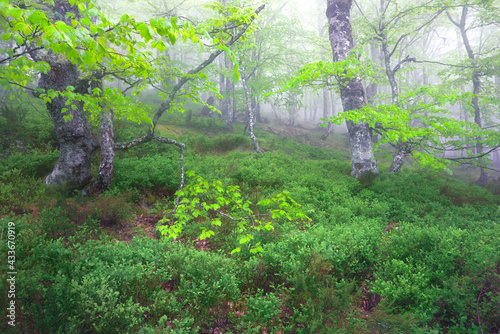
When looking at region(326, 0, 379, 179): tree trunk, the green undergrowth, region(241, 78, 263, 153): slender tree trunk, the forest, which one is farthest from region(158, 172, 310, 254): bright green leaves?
region(241, 78, 263, 153): slender tree trunk

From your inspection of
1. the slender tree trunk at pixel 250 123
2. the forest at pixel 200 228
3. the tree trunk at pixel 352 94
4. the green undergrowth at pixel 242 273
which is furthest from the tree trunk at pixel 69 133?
the tree trunk at pixel 352 94

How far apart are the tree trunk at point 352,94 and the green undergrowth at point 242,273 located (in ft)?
7.64

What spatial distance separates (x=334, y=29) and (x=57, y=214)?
10.5 metres

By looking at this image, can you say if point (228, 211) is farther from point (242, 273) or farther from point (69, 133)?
point (69, 133)

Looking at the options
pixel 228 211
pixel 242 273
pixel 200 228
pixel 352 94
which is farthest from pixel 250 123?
pixel 242 273

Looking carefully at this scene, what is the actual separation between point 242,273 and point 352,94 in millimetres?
7493

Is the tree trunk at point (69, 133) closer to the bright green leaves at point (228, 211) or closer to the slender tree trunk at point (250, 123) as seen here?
the bright green leaves at point (228, 211)

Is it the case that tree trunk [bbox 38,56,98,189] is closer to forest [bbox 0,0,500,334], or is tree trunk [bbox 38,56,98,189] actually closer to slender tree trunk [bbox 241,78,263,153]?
forest [bbox 0,0,500,334]

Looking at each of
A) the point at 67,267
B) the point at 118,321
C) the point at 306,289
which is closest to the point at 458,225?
the point at 306,289

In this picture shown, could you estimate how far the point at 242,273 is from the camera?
333cm

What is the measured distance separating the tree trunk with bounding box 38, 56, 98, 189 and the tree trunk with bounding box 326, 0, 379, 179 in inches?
331

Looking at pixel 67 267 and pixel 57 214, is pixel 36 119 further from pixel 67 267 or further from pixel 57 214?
pixel 67 267

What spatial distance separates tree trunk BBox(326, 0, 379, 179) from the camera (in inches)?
310

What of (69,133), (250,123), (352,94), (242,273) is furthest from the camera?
(250,123)
